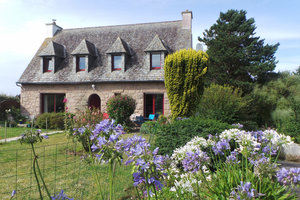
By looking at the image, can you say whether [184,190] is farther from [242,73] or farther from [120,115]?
[242,73]

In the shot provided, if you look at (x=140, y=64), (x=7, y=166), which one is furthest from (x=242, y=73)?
(x=7, y=166)

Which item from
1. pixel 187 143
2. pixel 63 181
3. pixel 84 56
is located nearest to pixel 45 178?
pixel 63 181

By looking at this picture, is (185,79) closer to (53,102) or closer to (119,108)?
(119,108)

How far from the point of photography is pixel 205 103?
9656 mm

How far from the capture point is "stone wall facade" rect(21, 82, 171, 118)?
14.4 m

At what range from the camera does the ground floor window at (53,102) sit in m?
16.7

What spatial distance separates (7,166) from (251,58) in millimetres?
17393

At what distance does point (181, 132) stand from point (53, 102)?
1417 centimetres

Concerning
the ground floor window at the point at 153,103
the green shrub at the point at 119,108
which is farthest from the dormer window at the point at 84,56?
the ground floor window at the point at 153,103

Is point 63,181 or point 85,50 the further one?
point 85,50

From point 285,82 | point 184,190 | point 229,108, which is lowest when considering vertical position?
point 184,190

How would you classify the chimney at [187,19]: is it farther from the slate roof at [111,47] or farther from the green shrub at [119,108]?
the green shrub at [119,108]

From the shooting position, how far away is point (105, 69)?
15.7 m

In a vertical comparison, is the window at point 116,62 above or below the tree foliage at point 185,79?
above
